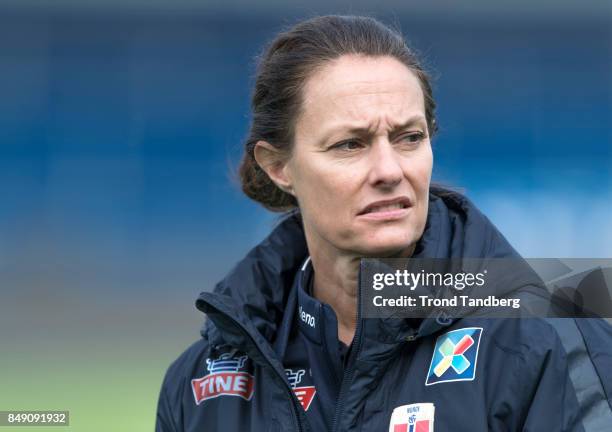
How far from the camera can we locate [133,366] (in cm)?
478

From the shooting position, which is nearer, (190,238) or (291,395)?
(291,395)

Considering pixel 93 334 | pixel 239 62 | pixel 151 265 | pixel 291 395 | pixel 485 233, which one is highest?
pixel 239 62

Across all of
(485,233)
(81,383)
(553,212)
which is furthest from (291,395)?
(553,212)

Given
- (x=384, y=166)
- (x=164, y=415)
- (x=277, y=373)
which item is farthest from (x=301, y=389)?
(x=384, y=166)

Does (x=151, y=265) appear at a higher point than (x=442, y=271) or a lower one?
higher

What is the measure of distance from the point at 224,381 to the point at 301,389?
0.63ft

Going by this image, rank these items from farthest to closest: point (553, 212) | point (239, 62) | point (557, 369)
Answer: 1. point (239, 62)
2. point (553, 212)
3. point (557, 369)

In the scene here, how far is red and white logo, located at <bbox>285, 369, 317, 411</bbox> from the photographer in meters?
1.85

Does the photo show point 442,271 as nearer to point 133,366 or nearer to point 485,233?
point 485,233

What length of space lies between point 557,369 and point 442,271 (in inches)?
12.5

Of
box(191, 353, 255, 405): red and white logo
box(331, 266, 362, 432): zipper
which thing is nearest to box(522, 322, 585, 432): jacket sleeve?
box(331, 266, 362, 432): zipper

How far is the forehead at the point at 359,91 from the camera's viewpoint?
184 centimetres

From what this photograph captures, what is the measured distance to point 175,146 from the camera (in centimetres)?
516

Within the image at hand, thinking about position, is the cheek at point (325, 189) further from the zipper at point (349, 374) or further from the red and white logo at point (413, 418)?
the red and white logo at point (413, 418)
